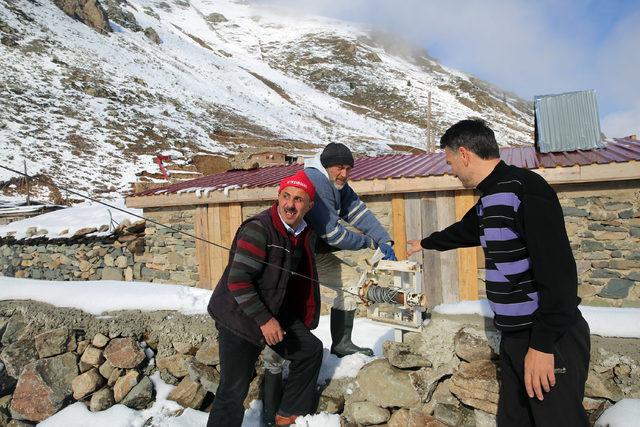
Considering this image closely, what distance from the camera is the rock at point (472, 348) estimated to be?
2814mm

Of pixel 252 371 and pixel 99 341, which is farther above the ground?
pixel 252 371

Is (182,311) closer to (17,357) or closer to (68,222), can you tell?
(17,357)

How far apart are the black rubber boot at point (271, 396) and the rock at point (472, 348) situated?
1.35m

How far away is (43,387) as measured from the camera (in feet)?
14.4

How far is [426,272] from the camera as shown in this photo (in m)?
6.96

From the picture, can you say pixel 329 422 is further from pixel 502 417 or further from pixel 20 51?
pixel 20 51

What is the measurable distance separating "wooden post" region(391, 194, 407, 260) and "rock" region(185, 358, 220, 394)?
148 inches

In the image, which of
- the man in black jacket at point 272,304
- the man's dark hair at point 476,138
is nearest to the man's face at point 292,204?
the man in black jacket at point 272,304

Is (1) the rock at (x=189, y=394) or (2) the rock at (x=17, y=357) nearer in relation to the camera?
(1) the rock at (x=189, y=394)

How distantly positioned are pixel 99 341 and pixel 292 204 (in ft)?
11.5

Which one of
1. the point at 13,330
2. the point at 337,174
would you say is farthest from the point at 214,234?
the point at 337,174

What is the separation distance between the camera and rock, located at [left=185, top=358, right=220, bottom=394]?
13.1 ft

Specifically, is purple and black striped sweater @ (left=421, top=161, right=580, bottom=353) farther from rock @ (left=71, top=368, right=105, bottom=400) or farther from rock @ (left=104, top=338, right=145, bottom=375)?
rock @ (left=71, top=368, right=105, bottom=400)

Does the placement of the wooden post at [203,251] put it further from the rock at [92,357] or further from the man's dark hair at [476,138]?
the man's dark hair at [476,138]
